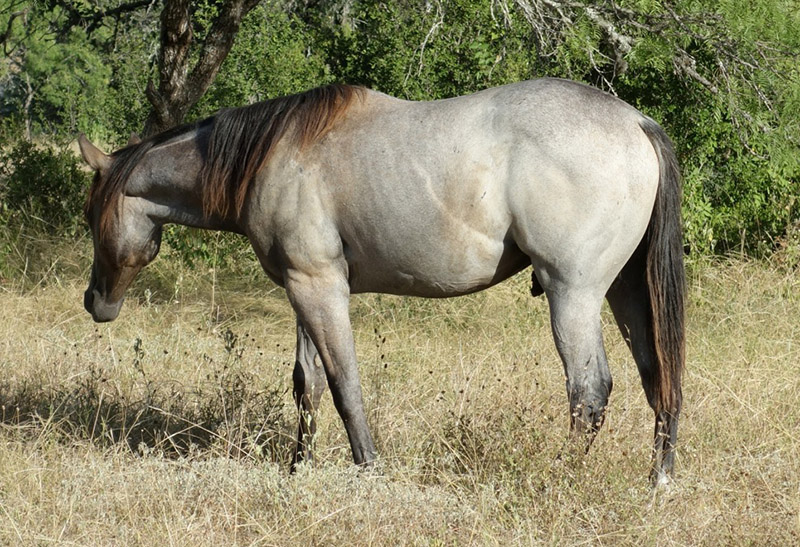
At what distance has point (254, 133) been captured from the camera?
442cm

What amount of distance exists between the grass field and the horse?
287 mm

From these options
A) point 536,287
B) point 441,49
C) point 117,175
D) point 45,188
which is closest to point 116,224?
point 117,175

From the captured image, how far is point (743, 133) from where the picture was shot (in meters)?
7.07

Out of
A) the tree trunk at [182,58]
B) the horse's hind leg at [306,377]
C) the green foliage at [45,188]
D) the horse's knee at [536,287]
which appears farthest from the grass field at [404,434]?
the green foliage at [45,188]

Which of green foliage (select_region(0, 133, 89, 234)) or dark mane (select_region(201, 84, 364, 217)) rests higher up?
dark mane (select_region(201, 84, 364, 217))

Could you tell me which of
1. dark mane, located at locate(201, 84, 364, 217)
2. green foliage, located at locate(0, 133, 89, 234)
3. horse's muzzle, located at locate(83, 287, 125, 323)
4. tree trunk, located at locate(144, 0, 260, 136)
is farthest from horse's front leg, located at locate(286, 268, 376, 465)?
green foliage, located at locate(0, 133, 89, 234)

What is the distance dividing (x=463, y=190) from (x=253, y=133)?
1088mm

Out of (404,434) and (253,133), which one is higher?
(253,133)

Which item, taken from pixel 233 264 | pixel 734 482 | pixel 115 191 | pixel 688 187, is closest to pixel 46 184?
pixel 233 264

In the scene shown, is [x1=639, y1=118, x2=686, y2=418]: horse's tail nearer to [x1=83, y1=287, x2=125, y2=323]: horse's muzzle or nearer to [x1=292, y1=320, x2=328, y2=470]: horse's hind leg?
[x1=292, y1=320, x2=328, y2=470]: horse's hind leg

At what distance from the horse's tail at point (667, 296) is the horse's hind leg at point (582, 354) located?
0.33 m

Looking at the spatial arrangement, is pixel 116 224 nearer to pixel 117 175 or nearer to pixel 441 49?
pixel 117 175

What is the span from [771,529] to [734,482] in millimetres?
527

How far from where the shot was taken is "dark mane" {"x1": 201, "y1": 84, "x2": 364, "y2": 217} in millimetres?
4328
